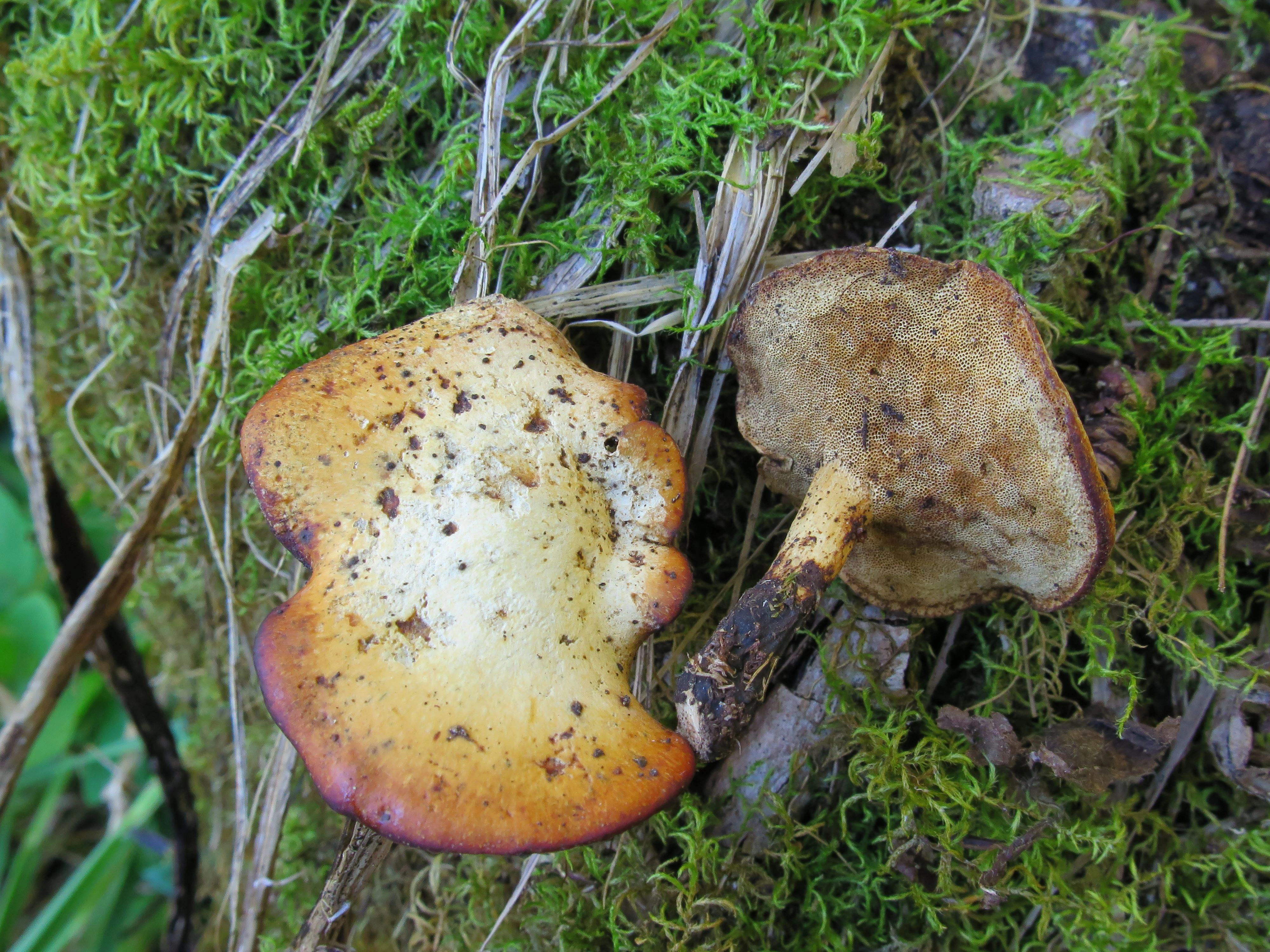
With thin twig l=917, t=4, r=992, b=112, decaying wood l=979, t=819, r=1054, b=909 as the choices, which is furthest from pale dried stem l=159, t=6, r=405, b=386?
decaying wood l=979, t=819, r=1054, b=909

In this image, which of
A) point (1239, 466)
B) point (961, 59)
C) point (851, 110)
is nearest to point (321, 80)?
point (851, 110)

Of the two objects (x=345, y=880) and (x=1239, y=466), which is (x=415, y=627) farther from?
(x=1239, y=466)

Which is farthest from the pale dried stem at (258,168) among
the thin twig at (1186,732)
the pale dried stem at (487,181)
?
the thin twig at (1186,732)

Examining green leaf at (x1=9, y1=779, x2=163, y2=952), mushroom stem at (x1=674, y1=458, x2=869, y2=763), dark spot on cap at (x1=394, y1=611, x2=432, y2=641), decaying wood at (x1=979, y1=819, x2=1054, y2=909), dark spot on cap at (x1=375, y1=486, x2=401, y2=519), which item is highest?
dark spot on cap at (x1=375, y1=486, x2=401, y2=519)

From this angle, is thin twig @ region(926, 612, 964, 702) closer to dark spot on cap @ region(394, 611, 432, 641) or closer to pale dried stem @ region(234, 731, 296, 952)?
dark spot on cap @ region(394, 611, 432, 641)

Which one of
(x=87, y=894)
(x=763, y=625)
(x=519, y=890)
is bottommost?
(x=87, y=894)

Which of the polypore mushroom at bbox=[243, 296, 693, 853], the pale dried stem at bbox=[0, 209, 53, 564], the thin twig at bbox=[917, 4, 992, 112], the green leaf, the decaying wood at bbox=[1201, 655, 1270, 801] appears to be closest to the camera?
the polypore mushroom at bbox=[243, 296, 693, 853]

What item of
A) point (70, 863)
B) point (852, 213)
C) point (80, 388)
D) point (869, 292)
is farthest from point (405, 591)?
point (70, 863)
